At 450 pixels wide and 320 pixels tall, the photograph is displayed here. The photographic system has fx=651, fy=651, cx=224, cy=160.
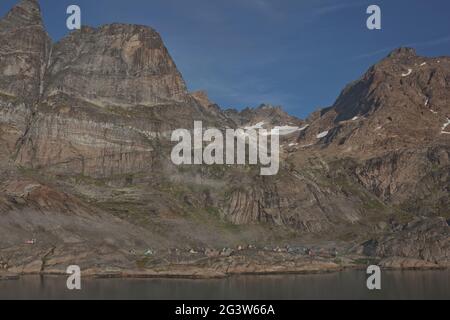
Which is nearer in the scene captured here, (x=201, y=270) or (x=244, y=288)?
(x=244, y=288)

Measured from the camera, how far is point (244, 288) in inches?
5812

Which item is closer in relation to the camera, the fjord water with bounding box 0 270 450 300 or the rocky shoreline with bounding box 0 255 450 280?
the fjord water with bounding box 0 270 450 300

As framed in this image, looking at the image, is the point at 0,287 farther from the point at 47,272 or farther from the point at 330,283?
the point at 330,283

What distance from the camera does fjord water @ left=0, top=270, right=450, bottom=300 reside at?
13025 cm

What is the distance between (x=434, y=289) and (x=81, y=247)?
336 feet

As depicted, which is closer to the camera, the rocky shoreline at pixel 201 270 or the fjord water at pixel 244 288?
the fjord water at pixel 244 288

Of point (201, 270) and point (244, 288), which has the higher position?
point (201, 270)

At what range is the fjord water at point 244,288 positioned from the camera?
130250 millimetres

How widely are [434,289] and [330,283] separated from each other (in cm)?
2646
